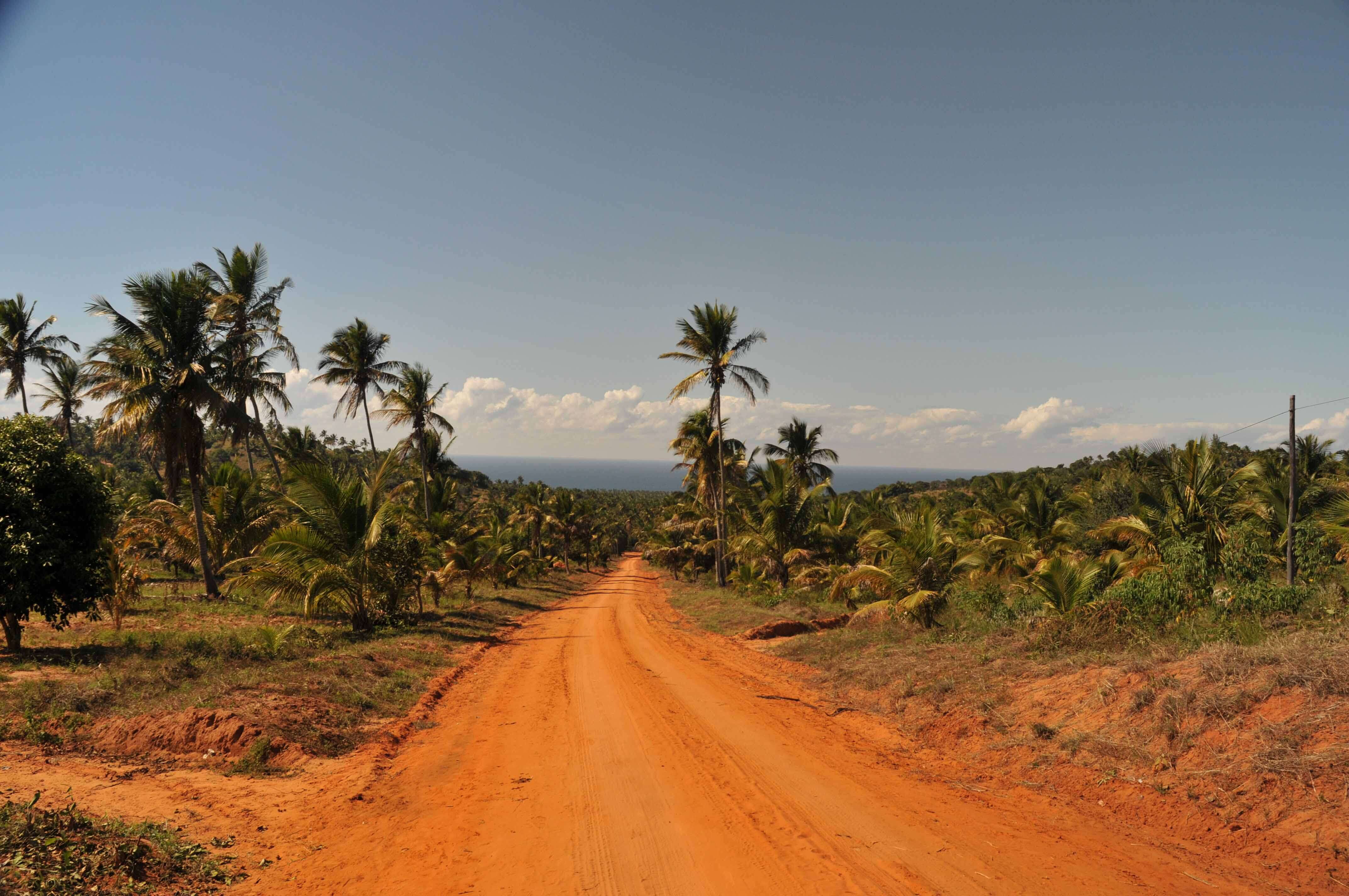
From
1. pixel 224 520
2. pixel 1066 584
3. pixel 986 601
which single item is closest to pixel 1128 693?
pixel 1066 584

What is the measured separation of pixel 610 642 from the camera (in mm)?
16000

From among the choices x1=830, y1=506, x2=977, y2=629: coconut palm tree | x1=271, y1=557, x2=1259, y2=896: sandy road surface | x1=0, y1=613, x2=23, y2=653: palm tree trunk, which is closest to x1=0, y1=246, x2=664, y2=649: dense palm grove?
x1=0, y1=613, x2=23, y2=653: palm tree trunk

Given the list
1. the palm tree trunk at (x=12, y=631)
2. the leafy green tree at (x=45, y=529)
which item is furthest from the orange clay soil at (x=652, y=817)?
the palm tree trunk at (x=12, y=631)

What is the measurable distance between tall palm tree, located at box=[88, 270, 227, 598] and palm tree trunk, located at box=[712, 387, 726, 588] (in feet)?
56.5

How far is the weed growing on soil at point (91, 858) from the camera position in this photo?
3.67m

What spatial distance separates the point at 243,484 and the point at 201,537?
5041 mm

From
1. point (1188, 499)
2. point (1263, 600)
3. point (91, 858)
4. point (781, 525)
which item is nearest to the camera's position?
point (91, 858)

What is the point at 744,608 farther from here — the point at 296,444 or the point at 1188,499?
the point at 296,444

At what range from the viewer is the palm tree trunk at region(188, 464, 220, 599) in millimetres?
17766

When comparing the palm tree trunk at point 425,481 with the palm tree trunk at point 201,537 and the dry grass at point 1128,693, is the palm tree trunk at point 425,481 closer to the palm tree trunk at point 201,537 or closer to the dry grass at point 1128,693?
the palm tree trunk at point 201,537

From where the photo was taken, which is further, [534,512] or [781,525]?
[534,512]

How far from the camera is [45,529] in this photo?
984cm

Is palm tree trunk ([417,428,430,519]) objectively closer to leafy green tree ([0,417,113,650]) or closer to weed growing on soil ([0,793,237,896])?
leafy green tree ([0,417,113,650])

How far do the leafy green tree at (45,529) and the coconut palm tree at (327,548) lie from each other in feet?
9.55
